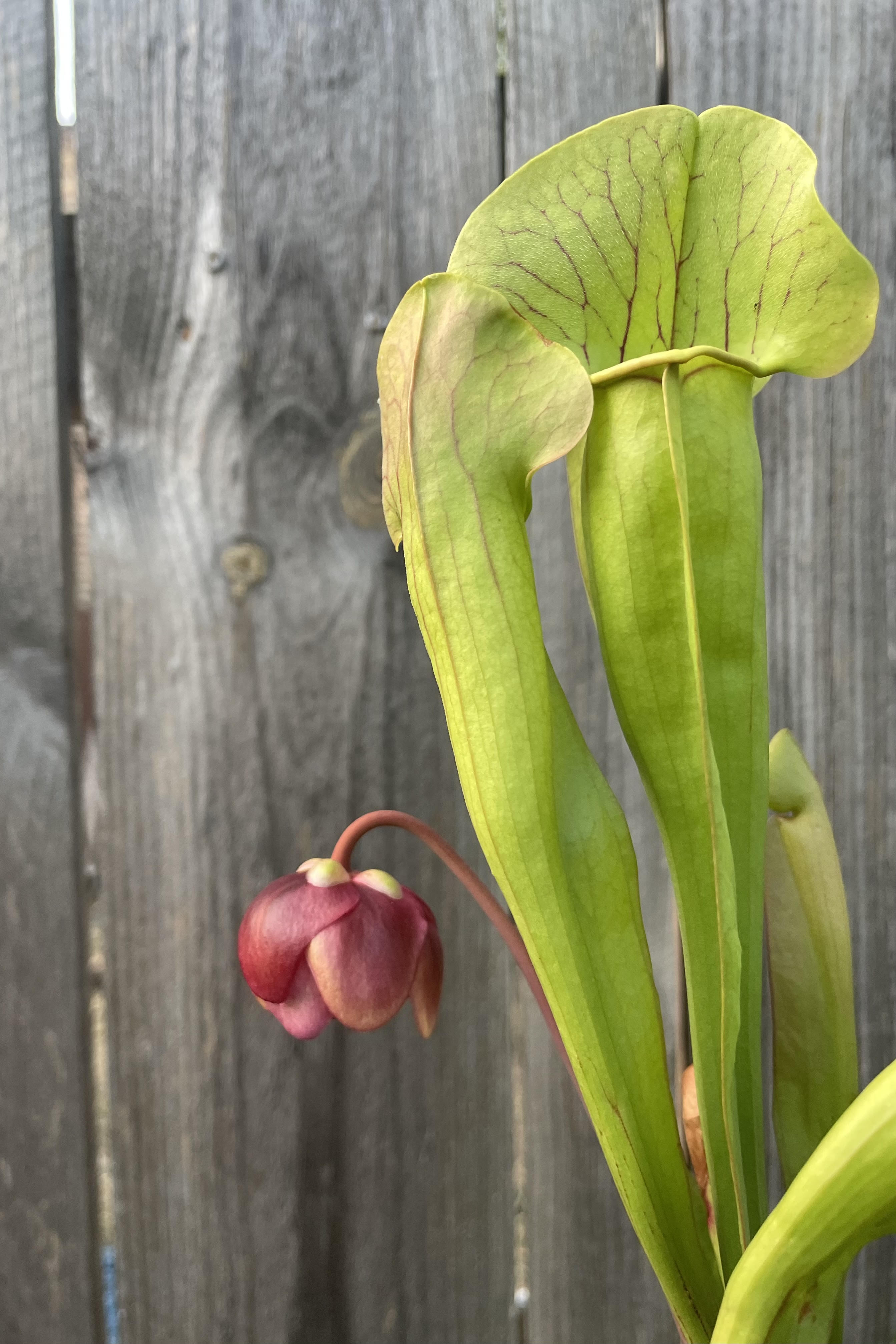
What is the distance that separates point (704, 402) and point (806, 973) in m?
0.26

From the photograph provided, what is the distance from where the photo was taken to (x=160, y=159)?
2.02 ft

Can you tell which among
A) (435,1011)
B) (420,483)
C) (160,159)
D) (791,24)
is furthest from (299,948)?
(791,24)

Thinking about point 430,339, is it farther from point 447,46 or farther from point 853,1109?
point 447,46

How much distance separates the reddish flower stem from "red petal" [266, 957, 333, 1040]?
54 millimetres

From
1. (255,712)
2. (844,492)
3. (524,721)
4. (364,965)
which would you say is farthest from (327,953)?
(844,492)

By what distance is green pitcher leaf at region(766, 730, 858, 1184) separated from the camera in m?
0.38

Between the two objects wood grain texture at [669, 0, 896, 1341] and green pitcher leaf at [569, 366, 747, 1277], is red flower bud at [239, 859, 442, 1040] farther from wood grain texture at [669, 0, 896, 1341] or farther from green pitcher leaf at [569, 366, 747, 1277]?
wood grain texture at [669, 0, 896, 1341]

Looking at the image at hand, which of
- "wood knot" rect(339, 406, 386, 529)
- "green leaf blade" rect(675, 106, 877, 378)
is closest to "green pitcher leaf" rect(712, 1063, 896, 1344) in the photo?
"green leaf blade" rect(675, 106, 877, 378)

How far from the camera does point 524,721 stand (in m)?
0.32

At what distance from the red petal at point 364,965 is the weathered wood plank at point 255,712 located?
230 mm

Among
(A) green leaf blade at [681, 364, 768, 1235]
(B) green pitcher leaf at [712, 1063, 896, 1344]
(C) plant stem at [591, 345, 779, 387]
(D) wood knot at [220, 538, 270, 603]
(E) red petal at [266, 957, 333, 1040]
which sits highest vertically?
(C) plant stem at [591, 345, 779, 387]

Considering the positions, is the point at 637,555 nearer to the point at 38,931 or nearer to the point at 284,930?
the point at 284,930

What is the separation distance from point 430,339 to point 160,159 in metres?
0.45

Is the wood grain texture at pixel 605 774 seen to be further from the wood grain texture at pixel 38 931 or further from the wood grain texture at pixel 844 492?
the wood grain texture at pixel 38 931
